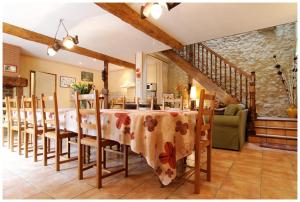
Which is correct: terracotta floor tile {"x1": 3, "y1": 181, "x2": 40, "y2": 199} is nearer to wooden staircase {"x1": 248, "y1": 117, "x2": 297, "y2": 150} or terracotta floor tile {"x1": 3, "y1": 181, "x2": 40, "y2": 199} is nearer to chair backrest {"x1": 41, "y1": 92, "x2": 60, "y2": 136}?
chair backrest {"x1": 41, "y1": 92, "x2": 60, "y2": 136}

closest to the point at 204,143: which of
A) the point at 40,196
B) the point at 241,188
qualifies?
the point at 241,188

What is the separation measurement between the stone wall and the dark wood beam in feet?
11.0

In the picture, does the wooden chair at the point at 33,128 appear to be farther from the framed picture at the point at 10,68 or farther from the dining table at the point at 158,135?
the framed picture at the point at 10,68

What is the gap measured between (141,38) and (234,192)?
4.00m

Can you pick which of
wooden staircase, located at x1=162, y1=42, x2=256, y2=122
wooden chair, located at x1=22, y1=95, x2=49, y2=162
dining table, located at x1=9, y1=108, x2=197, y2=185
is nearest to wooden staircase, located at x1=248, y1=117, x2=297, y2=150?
wooden staircase, located at x1=162, y1=42, x2=256, y2=122

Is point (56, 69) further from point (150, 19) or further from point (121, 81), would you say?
point (150, 19)

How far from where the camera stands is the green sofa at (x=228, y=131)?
10.8 ft

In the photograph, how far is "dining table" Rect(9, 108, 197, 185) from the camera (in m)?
1.62

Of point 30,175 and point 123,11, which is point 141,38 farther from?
point 30,175

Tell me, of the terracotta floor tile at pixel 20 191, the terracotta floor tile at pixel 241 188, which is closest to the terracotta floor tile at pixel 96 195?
the terracotta floor tile at pixel 20 191

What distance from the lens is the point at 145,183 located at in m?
1.95

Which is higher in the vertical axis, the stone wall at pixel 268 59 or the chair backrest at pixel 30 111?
the stone wall at pixel 268 59

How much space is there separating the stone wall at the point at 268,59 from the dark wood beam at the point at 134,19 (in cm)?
335

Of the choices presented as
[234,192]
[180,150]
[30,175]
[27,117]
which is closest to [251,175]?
[234,192]
